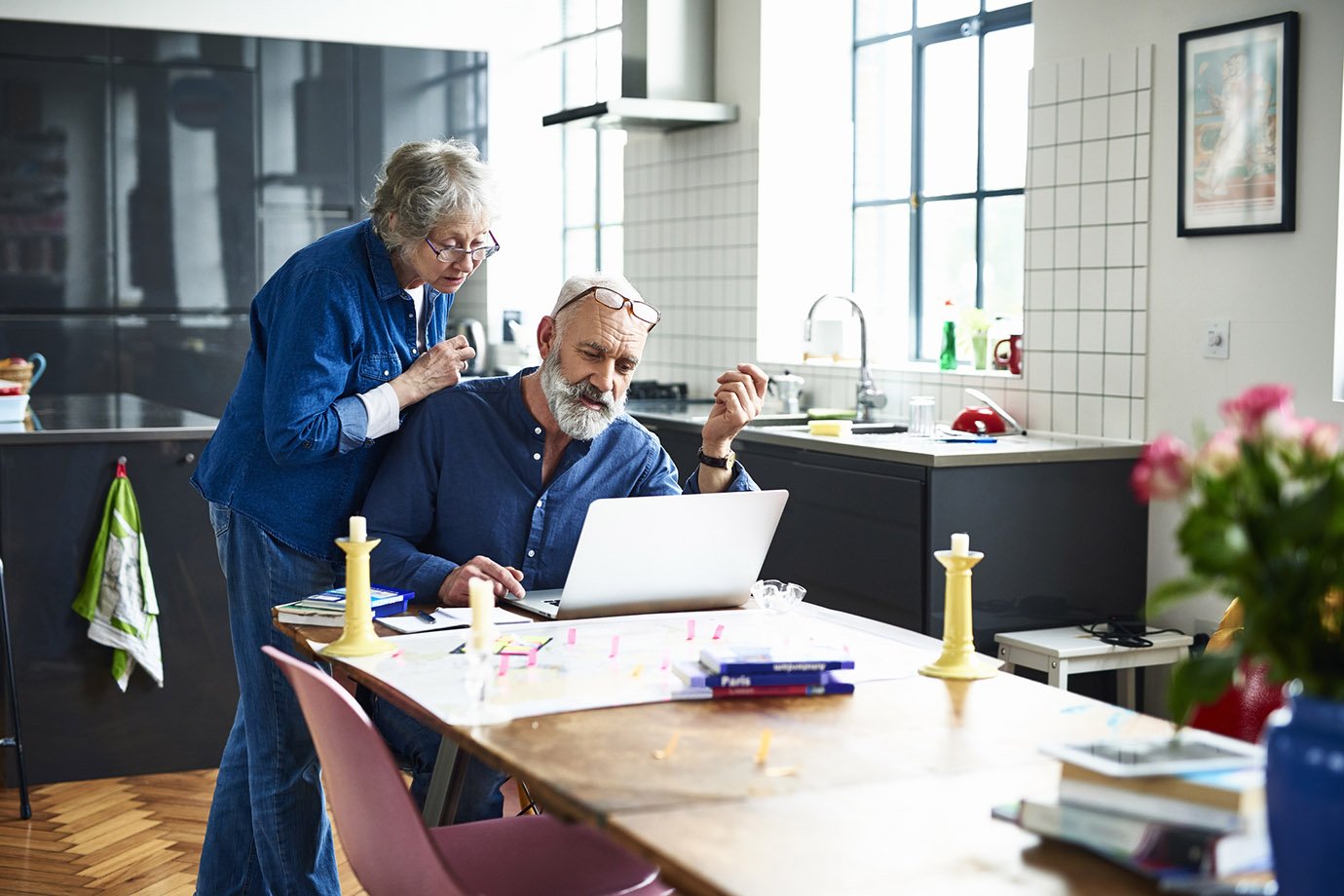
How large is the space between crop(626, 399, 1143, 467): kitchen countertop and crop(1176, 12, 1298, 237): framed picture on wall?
0.60m

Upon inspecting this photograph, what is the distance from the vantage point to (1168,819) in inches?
48.9

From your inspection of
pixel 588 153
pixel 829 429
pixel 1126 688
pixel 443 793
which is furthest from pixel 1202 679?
pixel 588 153

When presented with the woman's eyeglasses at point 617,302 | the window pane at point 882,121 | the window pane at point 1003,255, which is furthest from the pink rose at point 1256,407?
the window pane at point 882,121

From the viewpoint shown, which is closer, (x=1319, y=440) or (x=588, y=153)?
(x=1319, y=440)

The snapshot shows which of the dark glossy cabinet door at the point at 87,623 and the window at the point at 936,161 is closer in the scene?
the dark glossy cabinet door at the point at 87,623

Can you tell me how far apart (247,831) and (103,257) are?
4492 mm

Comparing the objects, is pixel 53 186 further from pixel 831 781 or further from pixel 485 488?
pixel 831 781

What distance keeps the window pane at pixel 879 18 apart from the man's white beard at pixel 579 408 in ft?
10.4

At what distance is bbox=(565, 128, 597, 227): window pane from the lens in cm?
730

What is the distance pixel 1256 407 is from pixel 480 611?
99 cm

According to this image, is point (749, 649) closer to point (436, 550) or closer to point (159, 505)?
point (436, 550)

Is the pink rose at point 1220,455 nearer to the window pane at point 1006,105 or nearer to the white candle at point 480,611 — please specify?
the white candle at point 480,611

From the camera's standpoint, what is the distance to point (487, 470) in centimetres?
260

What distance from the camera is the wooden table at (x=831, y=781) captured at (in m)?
1.25
